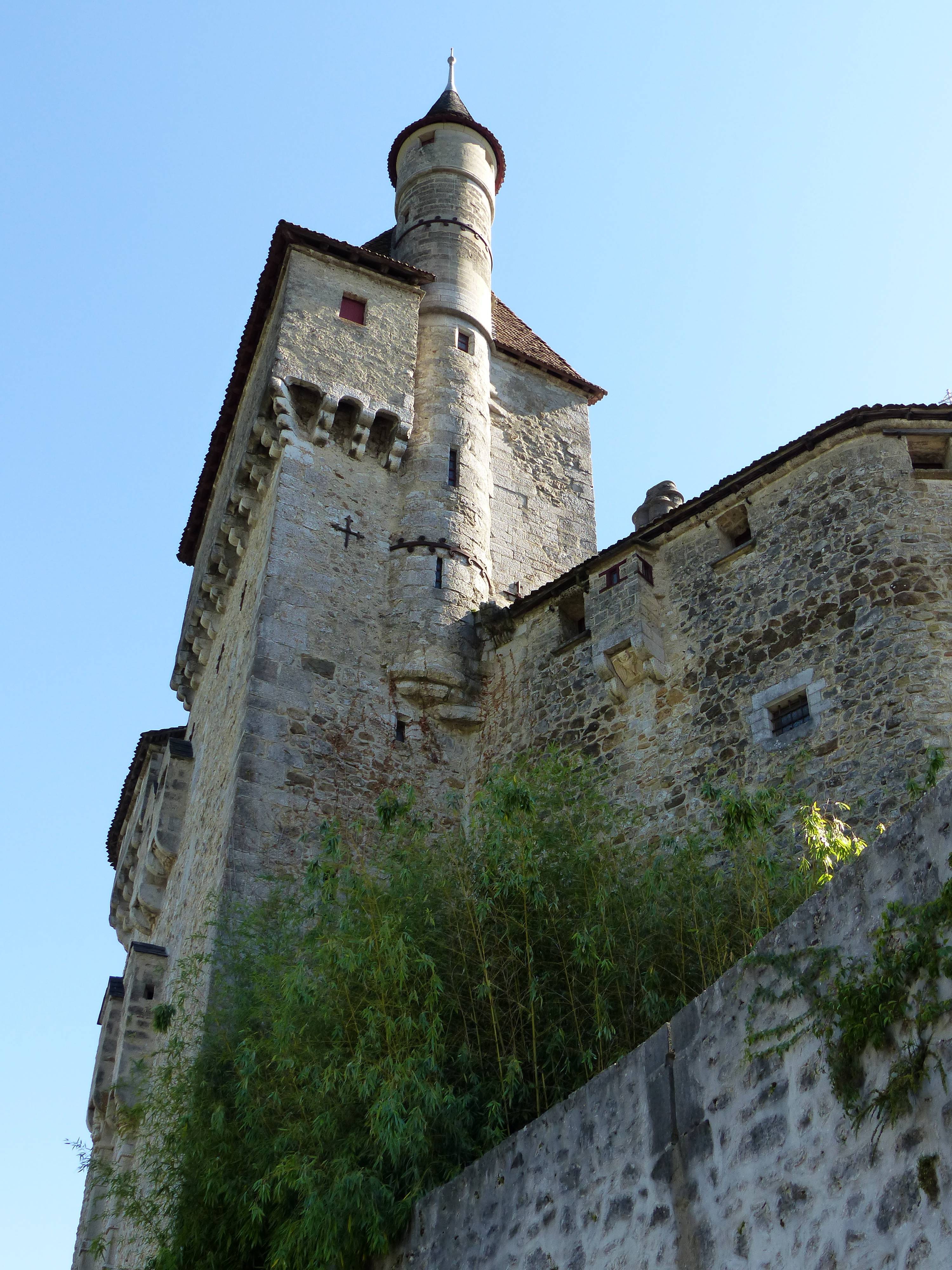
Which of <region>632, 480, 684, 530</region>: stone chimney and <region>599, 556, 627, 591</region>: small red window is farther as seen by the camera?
<region>632, 480, 684, 530</region>: stone chimney

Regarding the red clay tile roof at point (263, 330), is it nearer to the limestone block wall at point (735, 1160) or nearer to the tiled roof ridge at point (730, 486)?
the tiled roof ridge at point (730, 486)

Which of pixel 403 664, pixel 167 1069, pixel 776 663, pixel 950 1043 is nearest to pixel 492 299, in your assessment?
pixel 403 664

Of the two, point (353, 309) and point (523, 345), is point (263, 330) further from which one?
point (523, 345)

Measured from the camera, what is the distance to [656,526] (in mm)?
12977

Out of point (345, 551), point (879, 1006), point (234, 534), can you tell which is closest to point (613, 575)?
point (345, 551)

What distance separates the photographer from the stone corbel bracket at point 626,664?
1223 cm

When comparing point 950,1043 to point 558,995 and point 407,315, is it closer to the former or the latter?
point 558,995

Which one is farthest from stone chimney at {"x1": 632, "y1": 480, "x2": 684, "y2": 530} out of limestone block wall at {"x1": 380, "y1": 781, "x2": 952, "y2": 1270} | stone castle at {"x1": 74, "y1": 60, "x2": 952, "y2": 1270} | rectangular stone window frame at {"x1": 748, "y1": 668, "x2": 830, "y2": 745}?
limestone block wall at {"x1": 380, "y1": 781, "x2": 952, "y2": 1270}

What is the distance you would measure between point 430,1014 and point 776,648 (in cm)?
459

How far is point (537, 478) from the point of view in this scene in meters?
17.5

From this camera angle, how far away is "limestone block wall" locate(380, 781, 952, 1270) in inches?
180

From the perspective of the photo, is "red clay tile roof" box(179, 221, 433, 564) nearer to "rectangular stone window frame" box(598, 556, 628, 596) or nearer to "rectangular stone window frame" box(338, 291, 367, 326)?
"rectangular stone window frame" box(338, 291, 367, 326)

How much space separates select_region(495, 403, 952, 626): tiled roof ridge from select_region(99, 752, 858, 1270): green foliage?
134 inches

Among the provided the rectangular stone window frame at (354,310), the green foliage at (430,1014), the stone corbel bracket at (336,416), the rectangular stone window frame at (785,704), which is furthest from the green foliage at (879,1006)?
the rectangular stone window frame at (354,310)
